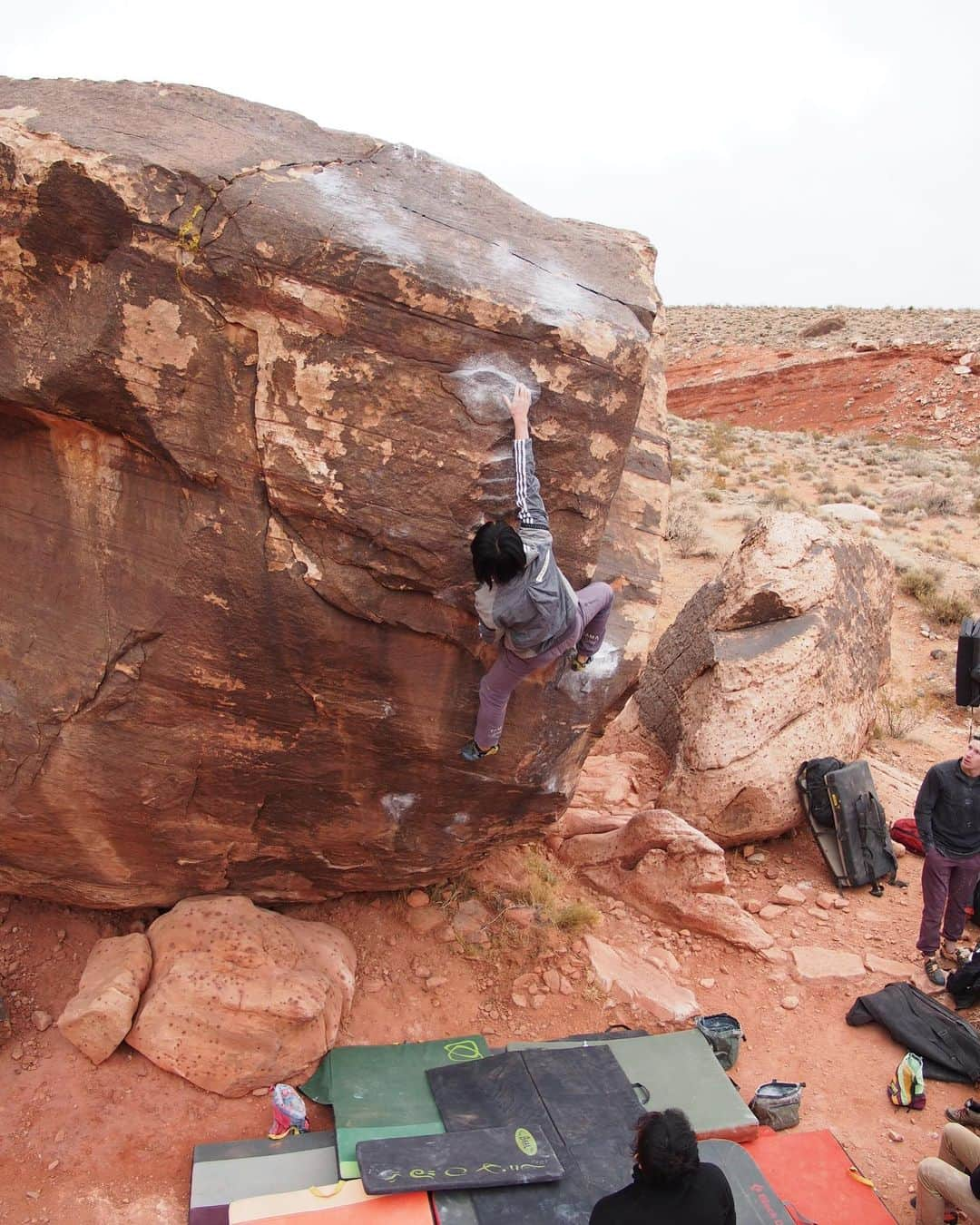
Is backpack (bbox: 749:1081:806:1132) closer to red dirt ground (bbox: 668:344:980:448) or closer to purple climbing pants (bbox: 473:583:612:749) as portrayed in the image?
purple climbing pants (bbox: 473:583:612:749)

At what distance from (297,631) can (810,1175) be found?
3.40m

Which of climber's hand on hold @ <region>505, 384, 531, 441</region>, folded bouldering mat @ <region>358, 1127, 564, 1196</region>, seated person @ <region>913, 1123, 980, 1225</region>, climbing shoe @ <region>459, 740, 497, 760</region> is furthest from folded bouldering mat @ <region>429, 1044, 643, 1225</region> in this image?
climber's hand on hold @ <region>505, 384, 531, 441</region>

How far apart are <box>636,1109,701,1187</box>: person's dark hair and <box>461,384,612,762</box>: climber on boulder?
1784 mm

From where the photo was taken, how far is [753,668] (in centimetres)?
708

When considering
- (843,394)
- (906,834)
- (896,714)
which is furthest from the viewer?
(843,394)

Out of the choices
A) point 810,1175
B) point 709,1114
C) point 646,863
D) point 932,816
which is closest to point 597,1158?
point 709,1114

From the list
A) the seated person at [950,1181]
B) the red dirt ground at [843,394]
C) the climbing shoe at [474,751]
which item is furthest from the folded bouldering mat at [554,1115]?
the red dirt ground at [843,394]

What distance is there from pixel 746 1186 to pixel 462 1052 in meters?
1.44

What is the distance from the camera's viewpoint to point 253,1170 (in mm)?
4016

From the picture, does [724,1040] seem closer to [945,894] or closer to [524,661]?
[945,894]

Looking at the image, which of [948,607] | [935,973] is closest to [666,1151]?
[935,973]

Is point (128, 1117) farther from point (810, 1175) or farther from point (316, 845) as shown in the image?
point (810, 1175)

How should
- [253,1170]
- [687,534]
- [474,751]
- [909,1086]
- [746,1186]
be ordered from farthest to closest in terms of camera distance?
1. [687,534]
2. [909,1086]
3. [474,751]
4. [746,1186]
5. [253,1170]

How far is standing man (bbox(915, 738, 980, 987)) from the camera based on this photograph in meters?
5.79
